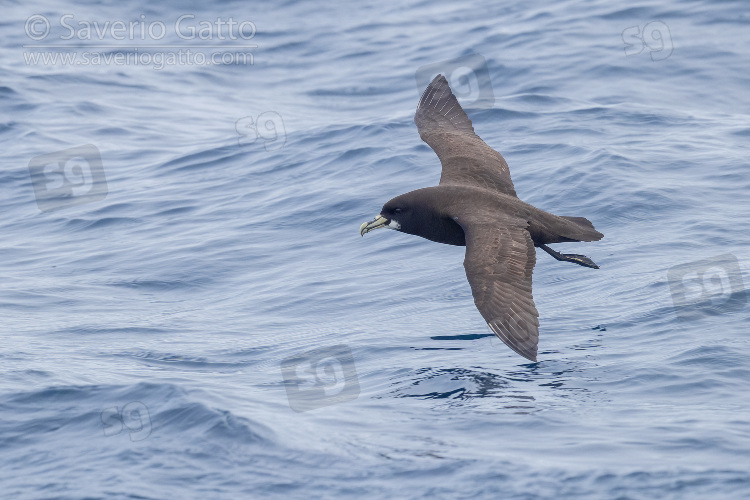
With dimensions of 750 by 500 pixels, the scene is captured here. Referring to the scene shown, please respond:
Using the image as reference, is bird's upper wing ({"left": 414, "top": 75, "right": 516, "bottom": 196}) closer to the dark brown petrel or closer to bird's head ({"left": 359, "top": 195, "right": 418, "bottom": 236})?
the dark brown petrel

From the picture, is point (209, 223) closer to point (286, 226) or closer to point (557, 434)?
point (286, 226)

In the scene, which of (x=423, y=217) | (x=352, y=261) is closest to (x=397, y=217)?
(x=423, y=217)

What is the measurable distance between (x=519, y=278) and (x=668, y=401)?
1716 millimetres

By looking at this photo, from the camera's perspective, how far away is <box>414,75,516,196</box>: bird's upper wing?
11516 millimetres

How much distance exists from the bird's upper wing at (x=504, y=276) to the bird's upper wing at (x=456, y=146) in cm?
142

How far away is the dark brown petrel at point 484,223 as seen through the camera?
9.12 meters

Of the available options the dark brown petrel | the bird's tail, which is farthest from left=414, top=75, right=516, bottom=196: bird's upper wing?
A: the bird's tail

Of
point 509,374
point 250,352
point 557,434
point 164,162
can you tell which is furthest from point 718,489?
point 164,162

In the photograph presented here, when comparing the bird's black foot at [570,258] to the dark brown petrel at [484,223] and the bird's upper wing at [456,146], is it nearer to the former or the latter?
the dark brown petrel at [484,223]

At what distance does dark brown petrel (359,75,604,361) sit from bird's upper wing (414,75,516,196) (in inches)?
0.4

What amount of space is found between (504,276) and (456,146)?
10.1 feet

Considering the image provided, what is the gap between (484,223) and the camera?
9.95m

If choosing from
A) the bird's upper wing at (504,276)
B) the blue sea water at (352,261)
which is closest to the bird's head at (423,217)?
the bird's upper wing at (504,276)

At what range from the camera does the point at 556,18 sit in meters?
22.8
